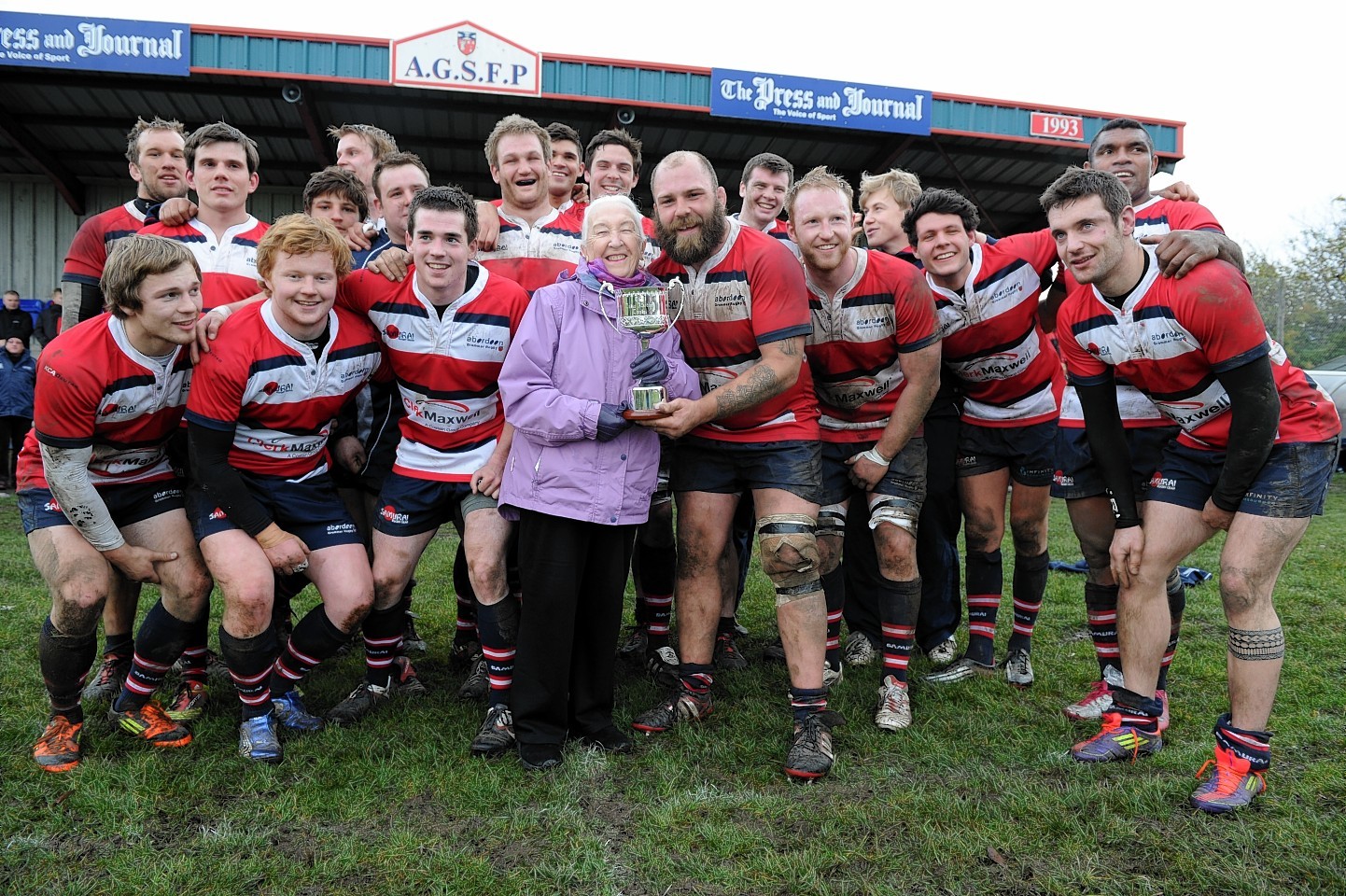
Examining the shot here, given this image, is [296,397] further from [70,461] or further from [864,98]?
[864,98]

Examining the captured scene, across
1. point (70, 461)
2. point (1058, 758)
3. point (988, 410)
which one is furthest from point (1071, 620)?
point (70, 461)

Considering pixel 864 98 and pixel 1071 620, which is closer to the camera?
pixel 1071 620

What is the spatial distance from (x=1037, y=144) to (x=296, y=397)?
50.9 ft

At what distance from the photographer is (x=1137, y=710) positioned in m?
3.55

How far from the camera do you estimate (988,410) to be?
4.55 m

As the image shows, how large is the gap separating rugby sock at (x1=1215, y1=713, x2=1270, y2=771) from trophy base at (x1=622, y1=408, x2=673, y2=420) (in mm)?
2353

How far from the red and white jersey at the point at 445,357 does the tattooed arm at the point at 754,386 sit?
0.90m

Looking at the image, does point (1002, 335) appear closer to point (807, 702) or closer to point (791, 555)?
point (791, 555)

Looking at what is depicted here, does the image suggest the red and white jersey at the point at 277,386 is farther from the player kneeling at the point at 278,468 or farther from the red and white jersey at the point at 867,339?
the red and white jersey at the point at 867,339

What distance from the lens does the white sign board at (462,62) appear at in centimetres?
1255

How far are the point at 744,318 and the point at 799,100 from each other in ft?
38.3

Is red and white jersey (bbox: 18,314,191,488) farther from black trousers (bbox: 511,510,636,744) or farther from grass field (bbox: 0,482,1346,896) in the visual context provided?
black trousers (bbox: 511,510,636,744)

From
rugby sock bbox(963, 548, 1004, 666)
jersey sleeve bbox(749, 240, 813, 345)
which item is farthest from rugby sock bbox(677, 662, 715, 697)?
rugby sock bbox(963, 548, 1004, 666)

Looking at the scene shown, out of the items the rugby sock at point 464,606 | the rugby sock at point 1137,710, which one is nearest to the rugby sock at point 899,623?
the rugby sock at point 1137,710
